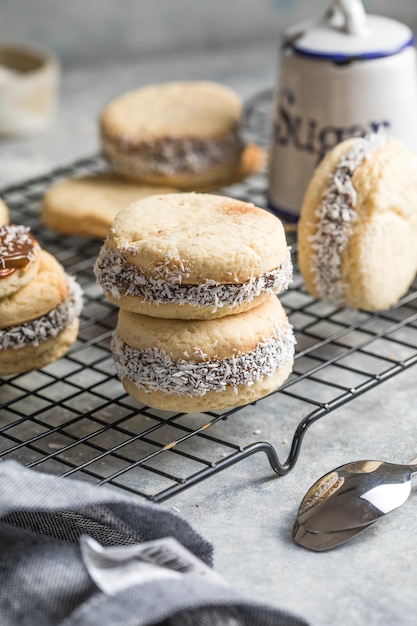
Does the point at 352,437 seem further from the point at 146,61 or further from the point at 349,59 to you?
the point at 146,61

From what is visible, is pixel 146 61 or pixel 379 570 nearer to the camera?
pixel 379 570

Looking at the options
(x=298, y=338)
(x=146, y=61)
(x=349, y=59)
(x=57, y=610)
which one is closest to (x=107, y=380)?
(x=298, y=338)

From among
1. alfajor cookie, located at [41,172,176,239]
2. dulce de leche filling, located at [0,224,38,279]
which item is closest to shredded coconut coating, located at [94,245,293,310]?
dulce de leche filling, located at [0,224,38,279]

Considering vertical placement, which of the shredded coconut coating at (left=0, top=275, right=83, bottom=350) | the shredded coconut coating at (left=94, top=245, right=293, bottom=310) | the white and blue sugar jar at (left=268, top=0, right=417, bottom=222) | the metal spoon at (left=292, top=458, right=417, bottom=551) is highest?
the white and blue sugar jar at (left=268, top=0, right=417, bottom=222)

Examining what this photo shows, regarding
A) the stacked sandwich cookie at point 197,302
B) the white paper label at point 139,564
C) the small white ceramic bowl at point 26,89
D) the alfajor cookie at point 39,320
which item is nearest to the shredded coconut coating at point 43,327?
the alfajor cookie at point 39,320

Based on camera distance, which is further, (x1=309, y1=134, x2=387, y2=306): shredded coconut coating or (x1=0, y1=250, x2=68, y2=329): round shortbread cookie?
(x1=309, y1=134, x2=387, y2=306): shredded coconut coating

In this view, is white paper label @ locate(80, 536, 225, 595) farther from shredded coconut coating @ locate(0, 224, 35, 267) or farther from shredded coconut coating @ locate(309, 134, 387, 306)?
shredded coconut coating @ locate(309, 134, 387, 306)
